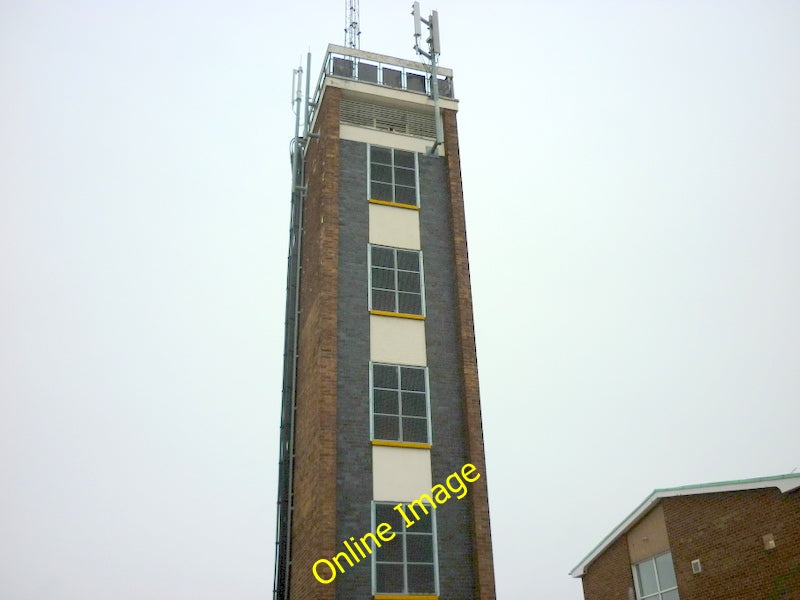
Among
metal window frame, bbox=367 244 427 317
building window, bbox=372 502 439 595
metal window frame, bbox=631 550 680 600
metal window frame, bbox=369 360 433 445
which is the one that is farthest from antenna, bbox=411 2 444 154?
metal window frame, bbox=631 550 680 600

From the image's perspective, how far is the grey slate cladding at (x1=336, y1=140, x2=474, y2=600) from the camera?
19.8 metres

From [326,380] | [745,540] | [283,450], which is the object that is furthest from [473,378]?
[745,540]

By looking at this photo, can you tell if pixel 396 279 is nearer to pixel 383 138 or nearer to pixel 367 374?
pixel 367 374

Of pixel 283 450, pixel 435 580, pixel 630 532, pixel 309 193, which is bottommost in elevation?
pixel 435 580

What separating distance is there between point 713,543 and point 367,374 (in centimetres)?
1032

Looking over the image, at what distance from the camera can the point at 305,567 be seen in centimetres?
2005

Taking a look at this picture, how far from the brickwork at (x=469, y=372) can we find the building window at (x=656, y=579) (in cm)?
700

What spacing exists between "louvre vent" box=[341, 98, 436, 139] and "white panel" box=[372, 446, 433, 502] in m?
10.2

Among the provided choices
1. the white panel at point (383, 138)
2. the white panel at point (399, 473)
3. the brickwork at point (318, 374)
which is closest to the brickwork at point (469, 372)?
the white panel at point (383, 138)

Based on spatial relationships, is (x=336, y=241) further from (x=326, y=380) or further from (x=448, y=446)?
(x=448, y=446)

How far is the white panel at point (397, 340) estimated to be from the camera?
72.1 feet

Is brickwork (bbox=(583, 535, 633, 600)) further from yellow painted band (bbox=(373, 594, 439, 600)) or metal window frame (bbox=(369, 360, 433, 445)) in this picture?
yellow painted band (bbox=(373, 594, 439, 600))

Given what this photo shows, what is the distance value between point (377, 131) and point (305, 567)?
12.9 m

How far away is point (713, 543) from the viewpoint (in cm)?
2230
